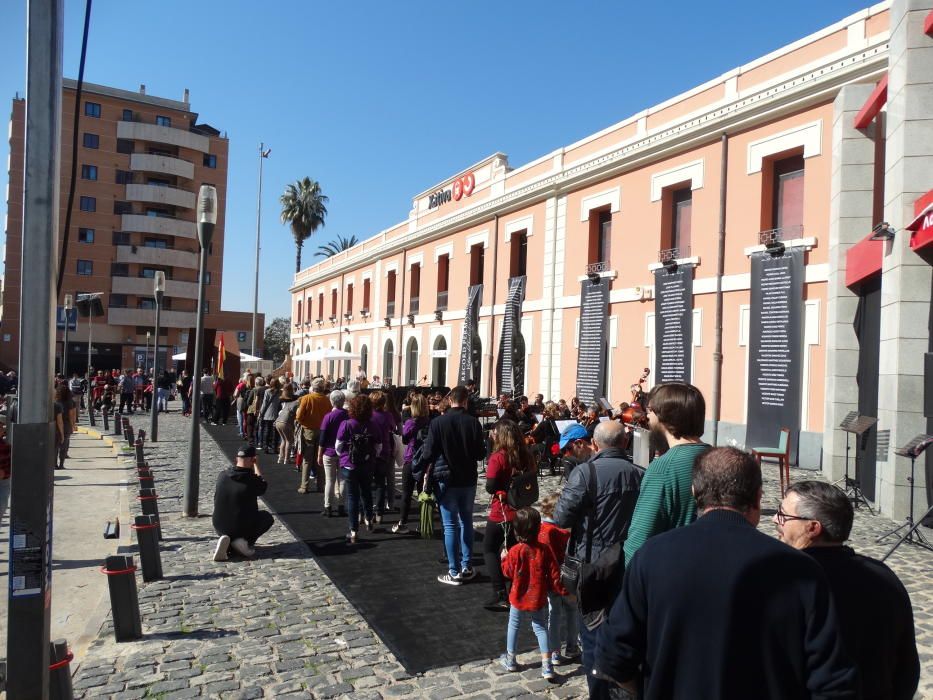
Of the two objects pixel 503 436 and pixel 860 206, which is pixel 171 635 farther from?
pixel 860 206

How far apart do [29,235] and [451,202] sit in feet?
80.7

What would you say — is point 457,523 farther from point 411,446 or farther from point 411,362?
point 411,362

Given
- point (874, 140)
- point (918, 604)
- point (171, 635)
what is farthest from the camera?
Answer: point (874, 140)

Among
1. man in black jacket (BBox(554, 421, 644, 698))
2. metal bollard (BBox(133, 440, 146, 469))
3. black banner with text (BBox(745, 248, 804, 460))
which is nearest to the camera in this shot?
man in black jacket (BBox(554, 421, 644, 698))

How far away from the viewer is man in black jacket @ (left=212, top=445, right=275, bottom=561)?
6.86m

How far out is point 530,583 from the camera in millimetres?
4445

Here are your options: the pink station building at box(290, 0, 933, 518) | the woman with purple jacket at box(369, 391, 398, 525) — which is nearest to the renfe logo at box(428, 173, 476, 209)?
the pink station building at box(290, 0, 933, 518)

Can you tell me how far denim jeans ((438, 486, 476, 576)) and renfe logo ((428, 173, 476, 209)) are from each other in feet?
67.3

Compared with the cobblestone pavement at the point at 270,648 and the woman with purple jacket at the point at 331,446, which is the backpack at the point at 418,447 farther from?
the cobblestone pavement at the point at 270,648

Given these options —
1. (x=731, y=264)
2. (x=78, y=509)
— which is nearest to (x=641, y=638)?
(x=78, y=509)

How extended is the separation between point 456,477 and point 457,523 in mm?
456

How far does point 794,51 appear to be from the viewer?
544 inches

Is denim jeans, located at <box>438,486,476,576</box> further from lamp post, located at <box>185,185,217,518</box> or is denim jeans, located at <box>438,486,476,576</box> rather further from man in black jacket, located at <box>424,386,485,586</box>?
lamp post, located at <box>185,185,217,518</box>

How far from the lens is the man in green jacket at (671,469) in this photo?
3.02 metres
